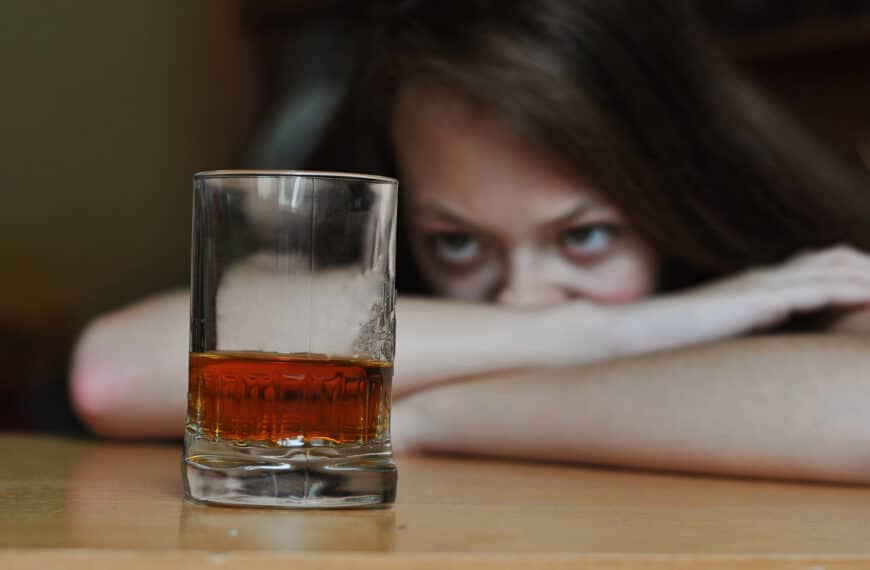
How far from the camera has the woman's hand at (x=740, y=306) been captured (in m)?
1.25

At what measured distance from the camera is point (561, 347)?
118 cm

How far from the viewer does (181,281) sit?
4129 millimetres

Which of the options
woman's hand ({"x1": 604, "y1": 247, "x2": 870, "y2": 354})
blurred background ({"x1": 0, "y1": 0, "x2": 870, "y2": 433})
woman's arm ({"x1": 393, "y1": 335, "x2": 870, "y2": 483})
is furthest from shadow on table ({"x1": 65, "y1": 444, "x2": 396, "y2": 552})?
blurred background ({"x1": 0, "y1": 0, "x2": 870, "y2": 433})

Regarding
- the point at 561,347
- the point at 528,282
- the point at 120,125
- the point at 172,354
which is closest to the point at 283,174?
the point at 172,354

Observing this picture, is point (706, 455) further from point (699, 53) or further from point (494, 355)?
point (699, 53)

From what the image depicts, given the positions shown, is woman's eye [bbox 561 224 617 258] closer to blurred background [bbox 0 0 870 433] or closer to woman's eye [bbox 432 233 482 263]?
woman's eye [bbox 432 233 482 263]

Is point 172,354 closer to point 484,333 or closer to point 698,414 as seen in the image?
point 484,333

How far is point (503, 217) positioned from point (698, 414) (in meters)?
0.63

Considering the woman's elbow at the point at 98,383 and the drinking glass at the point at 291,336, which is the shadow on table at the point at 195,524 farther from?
the woman's elbow at the point at 98,383

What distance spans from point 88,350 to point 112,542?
71 centimetres

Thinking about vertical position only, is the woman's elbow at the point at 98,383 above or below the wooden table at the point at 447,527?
above

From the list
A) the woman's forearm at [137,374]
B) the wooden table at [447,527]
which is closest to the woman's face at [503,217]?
the woman's forearm at [137,374]

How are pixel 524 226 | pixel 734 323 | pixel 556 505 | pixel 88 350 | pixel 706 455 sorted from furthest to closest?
pixel 524 226
pixel 734 323
pixel 88 350
pixel 706 455
pixel 556 505

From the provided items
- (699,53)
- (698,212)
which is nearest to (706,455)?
(698,212)
